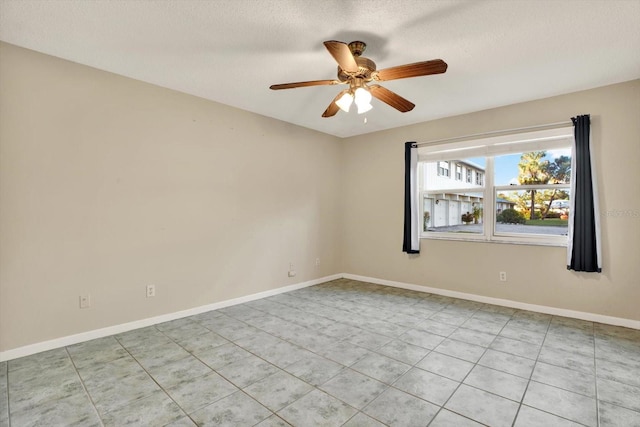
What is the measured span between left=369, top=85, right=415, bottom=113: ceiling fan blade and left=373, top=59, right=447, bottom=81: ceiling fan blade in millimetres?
255

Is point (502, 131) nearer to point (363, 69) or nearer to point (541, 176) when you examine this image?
point (541, 176)

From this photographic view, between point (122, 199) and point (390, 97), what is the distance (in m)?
2.70

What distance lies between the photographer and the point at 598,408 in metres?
1.87

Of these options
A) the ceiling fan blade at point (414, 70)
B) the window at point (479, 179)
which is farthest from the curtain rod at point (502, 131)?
the ceiling fan blade at point (414, 70)

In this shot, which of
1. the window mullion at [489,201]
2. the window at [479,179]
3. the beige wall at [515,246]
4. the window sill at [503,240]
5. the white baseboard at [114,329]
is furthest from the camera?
the window at [479,179]

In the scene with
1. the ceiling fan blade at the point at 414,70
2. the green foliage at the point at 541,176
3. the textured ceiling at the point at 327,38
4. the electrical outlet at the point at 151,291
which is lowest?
the electrical outlet at the point at 151,291

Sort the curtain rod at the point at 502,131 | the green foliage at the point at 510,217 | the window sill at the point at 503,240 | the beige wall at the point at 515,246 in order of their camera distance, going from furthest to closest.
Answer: the green foliage at the point at 510,217
the window sill at the point at 503,240
the curtain rod at the point at 502,131
the beige wall at the point at 515,246

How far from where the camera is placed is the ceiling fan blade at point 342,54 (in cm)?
190

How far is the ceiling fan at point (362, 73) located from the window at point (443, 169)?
1946mm

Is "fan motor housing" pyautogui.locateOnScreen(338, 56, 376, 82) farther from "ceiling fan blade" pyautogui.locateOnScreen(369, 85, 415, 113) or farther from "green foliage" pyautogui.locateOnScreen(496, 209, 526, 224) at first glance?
"green foliage" pyautogui.locateOnScreen(496, 209, 526, 224)

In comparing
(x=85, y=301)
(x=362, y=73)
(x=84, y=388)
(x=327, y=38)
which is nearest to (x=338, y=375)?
(x=84, y=388)

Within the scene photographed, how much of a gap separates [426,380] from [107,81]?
372 centimetres

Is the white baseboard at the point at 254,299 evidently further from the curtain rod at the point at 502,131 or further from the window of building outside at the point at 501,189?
the curtain rod at the point at 502,131

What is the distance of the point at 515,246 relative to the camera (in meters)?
3.83
